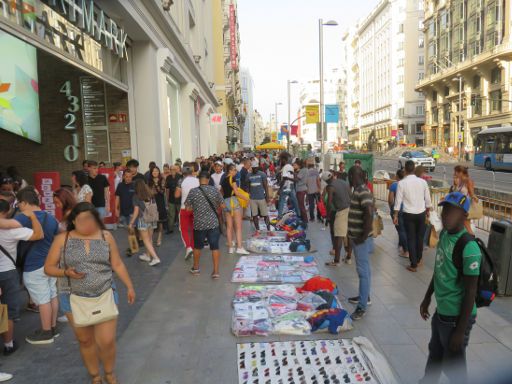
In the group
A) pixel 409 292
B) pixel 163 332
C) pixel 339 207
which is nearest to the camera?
pixel 163 332

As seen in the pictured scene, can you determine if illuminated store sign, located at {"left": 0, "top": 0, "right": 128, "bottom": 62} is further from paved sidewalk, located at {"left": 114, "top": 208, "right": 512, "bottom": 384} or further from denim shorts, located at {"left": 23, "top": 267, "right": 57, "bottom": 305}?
paved sidewalk, located at {"left": 114, "top": 208, "right": 512, "bottom": 384}

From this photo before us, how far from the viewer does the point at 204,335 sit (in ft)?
16.8

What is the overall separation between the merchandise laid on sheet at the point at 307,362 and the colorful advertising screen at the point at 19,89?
1083 centimetres

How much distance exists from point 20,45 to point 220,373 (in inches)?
466

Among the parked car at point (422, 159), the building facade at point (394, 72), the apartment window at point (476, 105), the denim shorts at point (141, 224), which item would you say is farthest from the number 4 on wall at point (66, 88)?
the building facade at point (394, 72)

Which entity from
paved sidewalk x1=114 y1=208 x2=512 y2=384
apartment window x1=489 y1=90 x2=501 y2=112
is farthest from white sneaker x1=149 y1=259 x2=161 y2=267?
apartment window x1=489 y1=90 x2=501 y2=112

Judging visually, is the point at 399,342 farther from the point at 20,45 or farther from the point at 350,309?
the point at 20,45

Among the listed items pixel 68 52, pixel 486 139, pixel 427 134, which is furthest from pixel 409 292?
pixel 427 134

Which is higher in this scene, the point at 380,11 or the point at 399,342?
the point at 380,11

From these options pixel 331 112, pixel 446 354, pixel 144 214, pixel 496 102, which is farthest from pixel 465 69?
pixel 446 354

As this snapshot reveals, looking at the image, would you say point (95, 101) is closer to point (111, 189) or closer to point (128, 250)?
point (111, 189)

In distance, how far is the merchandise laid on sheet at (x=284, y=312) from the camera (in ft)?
16.6

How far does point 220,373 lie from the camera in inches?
166

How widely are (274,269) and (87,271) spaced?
4.49 metres
